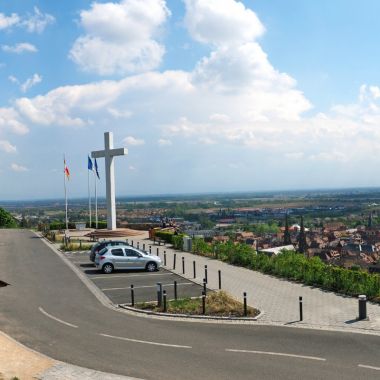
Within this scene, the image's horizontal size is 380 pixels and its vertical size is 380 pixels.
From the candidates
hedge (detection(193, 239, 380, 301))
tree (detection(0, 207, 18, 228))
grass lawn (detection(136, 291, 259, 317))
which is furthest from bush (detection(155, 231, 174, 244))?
tree (detection(0, 207, 18, 228))

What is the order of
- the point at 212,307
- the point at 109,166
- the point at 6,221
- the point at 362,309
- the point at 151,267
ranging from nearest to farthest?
the point at 362,309 → the point at 212,307 → the point at 151,267 → the point at 109,166 → the point at 6,221

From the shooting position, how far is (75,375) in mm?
A: 9992

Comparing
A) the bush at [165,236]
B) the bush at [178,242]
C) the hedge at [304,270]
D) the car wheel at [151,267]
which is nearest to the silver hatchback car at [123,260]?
the car wheel at [151,267]

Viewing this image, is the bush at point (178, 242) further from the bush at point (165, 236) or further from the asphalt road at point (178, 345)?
the asphalt road at point (178, 345)

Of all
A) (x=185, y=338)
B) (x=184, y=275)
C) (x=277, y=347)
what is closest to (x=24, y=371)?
(x=185, y=338)

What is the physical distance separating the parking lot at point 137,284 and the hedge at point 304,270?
395cm

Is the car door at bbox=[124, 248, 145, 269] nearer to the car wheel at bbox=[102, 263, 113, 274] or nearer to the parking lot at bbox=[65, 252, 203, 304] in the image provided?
the parking lot at bbox=[65, 252, 203, 304]

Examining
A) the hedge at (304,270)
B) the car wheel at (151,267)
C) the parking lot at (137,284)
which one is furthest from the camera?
the car wheel at (151,267)

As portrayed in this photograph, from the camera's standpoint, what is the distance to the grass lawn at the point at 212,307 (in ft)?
49.4

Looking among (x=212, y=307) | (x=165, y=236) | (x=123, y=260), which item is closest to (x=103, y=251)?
(x=123, y=260)

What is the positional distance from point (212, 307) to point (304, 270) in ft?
20.7

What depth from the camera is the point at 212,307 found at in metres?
15.4

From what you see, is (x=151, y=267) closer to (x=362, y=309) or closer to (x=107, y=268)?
(x=107, y=268)

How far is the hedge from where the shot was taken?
693 inches
